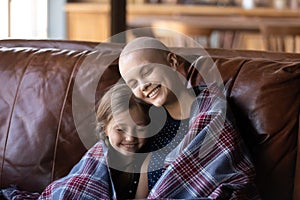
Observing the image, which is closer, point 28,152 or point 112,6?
point 28,152

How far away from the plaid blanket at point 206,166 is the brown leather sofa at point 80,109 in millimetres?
101

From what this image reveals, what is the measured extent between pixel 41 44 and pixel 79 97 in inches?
14.8

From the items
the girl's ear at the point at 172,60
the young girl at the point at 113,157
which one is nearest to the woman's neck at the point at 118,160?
the young girl at the point at 113,157

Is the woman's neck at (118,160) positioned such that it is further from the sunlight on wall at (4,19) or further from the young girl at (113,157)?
the sunlight on wall at (4,19)

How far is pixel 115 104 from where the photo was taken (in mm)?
1816

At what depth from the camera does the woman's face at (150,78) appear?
5.93 ft

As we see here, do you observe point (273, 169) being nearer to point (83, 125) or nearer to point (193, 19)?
point (83, 125)

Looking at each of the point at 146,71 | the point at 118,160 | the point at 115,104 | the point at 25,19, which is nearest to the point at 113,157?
the point at 118,160

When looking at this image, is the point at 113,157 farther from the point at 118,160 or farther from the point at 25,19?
the point at 25,19

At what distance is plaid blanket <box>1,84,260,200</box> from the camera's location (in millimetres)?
1680

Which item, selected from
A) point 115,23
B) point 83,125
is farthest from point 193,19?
point 83,125

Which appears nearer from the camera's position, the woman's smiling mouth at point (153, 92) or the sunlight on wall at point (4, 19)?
the woman's smiling mouth at point (153, 92)

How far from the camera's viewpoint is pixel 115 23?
13.0ft

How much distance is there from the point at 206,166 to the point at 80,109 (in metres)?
0.51
